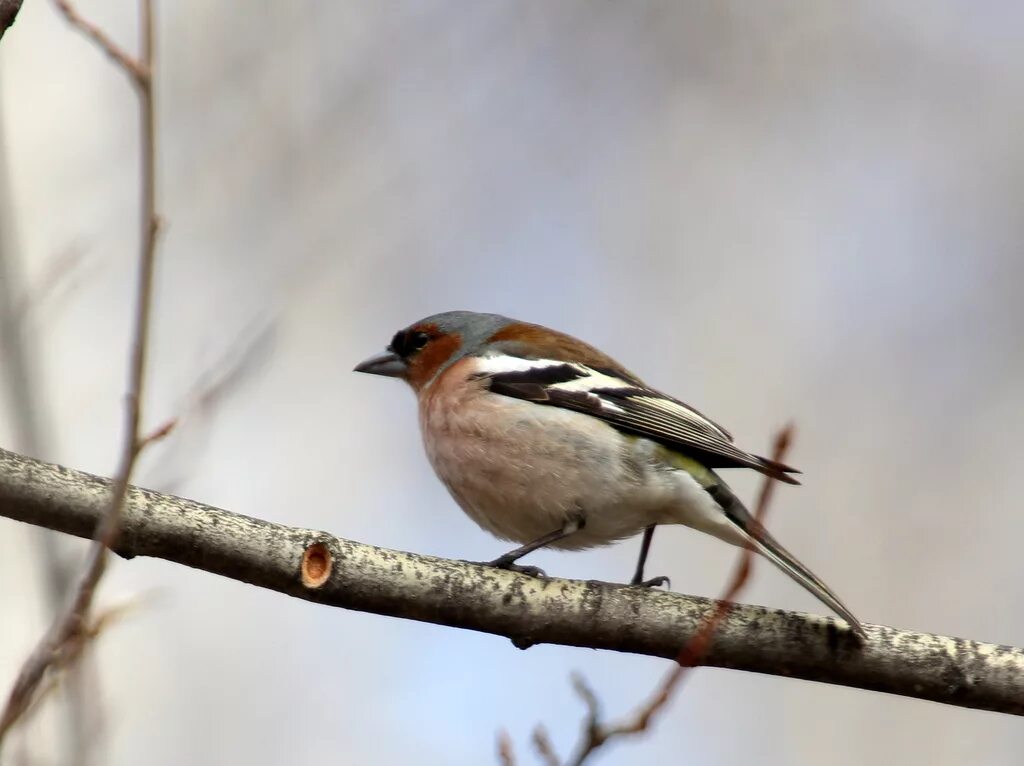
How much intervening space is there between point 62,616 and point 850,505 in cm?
759

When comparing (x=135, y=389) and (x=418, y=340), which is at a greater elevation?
(x=418, y=340)

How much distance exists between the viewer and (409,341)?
6156 millimetres

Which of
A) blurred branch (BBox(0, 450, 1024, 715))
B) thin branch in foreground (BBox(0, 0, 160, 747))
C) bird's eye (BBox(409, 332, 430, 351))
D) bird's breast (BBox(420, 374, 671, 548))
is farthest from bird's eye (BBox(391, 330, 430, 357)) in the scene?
thin branch in foreground (BBox(0, 0, 160, 747))

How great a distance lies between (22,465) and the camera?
11.1 feet

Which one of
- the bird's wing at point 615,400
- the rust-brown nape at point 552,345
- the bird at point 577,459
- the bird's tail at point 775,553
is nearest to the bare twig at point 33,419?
the bird at point 577,459

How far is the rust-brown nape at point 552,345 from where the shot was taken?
5.47m

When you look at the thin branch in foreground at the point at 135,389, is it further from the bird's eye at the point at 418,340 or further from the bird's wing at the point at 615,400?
the bird's eye at the point at 418,340

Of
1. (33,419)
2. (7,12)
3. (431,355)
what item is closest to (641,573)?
(431,355)

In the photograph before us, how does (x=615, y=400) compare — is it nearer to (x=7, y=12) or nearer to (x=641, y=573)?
(x=641, y=573)

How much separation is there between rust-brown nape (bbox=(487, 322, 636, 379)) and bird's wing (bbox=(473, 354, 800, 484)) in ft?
0.29

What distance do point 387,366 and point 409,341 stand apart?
18 centimetres

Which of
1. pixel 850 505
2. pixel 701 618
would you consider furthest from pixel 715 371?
pixel 701 618

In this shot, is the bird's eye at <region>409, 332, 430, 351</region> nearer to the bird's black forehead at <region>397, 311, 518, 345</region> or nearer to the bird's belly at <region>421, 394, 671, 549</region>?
the bird's black forehead at <region>397, 311, 518, 345</region>

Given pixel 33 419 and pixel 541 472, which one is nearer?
pixel 33 419
